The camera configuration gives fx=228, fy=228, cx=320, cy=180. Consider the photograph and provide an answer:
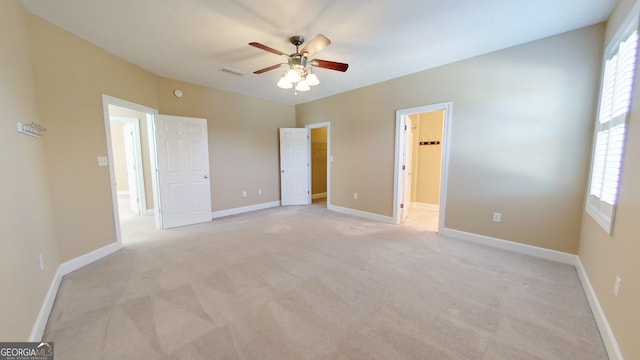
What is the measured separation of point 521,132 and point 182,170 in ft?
17.4

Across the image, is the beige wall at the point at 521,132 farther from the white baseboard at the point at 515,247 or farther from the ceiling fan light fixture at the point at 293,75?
the ceiling fan light fixture at the point at 293,75

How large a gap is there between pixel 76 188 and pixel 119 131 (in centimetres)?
598

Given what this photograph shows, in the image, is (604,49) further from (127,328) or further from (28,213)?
(28,213)

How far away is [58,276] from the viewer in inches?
93.1

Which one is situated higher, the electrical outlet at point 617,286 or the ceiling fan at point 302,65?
the ceiling fan at point 302,65

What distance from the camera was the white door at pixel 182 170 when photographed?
4.03 metres

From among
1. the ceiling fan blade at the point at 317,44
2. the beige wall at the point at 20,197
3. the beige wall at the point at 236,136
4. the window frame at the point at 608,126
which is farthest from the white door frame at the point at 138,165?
the window frame at the point at 608,126

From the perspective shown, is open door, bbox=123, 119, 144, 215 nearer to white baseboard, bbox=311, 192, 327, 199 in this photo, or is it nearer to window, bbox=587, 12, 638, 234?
white baseboard, bbox=311, 192, 327, 199

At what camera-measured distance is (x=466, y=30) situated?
251 centimetres

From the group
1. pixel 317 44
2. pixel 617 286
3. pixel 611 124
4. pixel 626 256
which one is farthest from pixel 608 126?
pixel 317 44

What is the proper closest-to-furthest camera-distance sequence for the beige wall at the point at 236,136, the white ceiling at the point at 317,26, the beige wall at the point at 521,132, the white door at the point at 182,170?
the white ceiling at the point at 317,26
the beige wall at the point at 521,132
the white door at the point at 182,170
the beige wall at the point at 236,136

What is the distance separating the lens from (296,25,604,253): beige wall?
257cm

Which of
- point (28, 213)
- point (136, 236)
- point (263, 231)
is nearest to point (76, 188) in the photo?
point (28, 213)

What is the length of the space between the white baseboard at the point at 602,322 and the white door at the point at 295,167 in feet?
15.9
